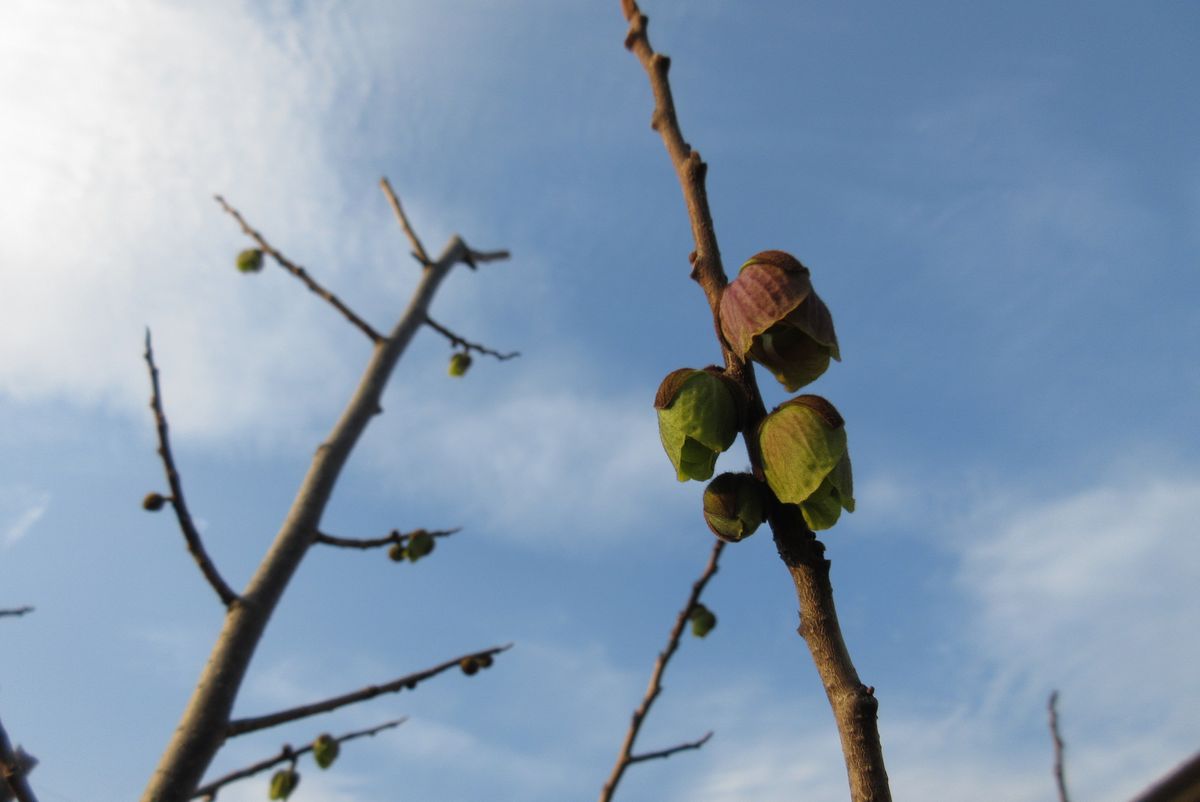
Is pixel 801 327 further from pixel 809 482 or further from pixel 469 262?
pixel 469 262

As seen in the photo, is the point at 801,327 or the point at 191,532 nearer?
the point at 801,327

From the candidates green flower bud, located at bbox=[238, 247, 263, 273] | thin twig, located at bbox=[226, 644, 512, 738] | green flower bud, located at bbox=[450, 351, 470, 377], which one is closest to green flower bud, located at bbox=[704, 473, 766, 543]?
thin twig, located at bbox=[226, 644, 512, 738]

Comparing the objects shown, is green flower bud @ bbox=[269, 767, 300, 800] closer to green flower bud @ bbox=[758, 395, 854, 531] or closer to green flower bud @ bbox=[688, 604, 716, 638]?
green flower bud @ bbox=[688, 604, 716, 638]

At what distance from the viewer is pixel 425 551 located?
3.28m

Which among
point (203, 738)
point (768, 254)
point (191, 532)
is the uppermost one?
point (191, 532)

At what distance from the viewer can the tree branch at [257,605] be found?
2.30 metres

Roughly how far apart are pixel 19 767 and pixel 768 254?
6.75 ft

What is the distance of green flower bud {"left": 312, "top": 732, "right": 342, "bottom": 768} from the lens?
3256 millimetres

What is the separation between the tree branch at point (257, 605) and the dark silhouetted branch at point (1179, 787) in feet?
7.80

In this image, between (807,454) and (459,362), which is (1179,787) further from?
(459,362)

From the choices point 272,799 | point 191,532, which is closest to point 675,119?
point 191,532

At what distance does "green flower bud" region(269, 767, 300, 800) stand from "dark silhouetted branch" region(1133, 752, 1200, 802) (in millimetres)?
3397

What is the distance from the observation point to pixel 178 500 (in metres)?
2.40

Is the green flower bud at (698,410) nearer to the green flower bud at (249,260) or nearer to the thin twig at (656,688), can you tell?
the thin twig at (656,688)
